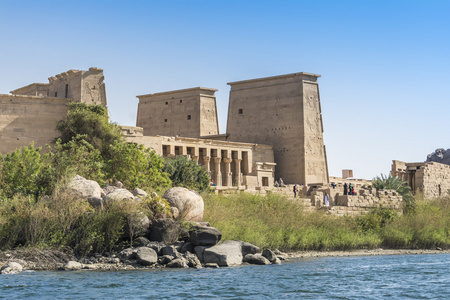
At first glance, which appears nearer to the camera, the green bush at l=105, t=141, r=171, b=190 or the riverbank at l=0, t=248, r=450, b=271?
the riverbank at l=0, t=248, r=450, b=271

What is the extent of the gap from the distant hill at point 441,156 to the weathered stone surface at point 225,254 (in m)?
48.3

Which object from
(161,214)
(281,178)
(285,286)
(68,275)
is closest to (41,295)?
(68,275)

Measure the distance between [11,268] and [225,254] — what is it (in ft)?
18.8

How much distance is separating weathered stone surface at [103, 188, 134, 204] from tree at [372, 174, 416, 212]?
1631cm

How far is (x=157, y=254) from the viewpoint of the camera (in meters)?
19.8

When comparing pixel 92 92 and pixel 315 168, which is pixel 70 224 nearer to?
pixel 92 92

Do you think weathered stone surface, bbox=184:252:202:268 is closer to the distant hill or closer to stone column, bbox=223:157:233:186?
stone column, bbox=223:157:233:186

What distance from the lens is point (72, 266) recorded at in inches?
728

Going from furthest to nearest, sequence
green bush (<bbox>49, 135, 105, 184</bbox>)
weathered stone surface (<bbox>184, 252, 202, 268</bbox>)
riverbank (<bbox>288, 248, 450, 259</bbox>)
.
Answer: riverbank (<bbox>288, 248, 450, 259</bbox>) → green bush (<bbox>49, 135, 105, 184</bbox>) → weathered stone surface (<bbox>184, 252, 202, 268</bbox>)

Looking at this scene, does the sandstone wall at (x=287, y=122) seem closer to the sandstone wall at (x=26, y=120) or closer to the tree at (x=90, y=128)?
the sandstone wall at (x=26, y=120)

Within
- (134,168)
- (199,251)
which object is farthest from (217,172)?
(199,251)

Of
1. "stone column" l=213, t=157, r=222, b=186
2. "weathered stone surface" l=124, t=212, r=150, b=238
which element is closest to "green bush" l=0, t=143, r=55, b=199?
"weathered stone surface" l=124, t=212, r=150, b=238

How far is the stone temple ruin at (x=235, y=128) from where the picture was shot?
35000mm

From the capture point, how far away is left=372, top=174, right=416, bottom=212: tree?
33312 millimetres
